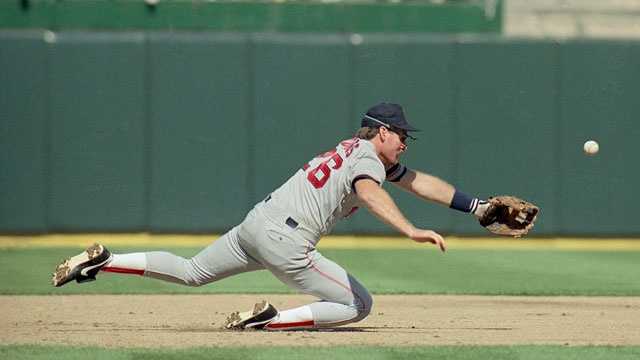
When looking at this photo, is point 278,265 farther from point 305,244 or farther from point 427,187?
point 427,187

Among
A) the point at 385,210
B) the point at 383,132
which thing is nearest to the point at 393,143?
the point at 383,132

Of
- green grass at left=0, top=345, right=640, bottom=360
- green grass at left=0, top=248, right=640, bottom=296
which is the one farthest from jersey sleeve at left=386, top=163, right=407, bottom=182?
green grass at left=0, top=248, right=640, bottom=296

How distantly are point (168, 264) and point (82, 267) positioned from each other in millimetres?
483

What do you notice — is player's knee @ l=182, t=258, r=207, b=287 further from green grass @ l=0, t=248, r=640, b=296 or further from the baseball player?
green grass @ l=0, t=248, r=640, b=296

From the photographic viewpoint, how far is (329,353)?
6723mm

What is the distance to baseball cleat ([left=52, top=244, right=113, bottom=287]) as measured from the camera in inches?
291

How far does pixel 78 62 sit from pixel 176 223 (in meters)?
2.16

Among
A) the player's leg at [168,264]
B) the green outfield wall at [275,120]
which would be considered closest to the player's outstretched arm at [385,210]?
the player's leg at [168,264]

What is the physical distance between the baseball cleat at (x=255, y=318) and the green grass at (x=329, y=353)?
0.78 meters

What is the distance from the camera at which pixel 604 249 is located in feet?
50.0

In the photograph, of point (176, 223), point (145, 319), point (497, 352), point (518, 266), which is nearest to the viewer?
point (497, 352)

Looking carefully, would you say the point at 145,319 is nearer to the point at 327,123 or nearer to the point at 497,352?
the point at 497,352

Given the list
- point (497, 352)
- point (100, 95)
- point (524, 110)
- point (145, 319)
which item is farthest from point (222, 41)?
point (497, 352)

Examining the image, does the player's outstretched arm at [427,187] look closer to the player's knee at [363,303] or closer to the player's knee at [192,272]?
the player's knee at [363,303]
